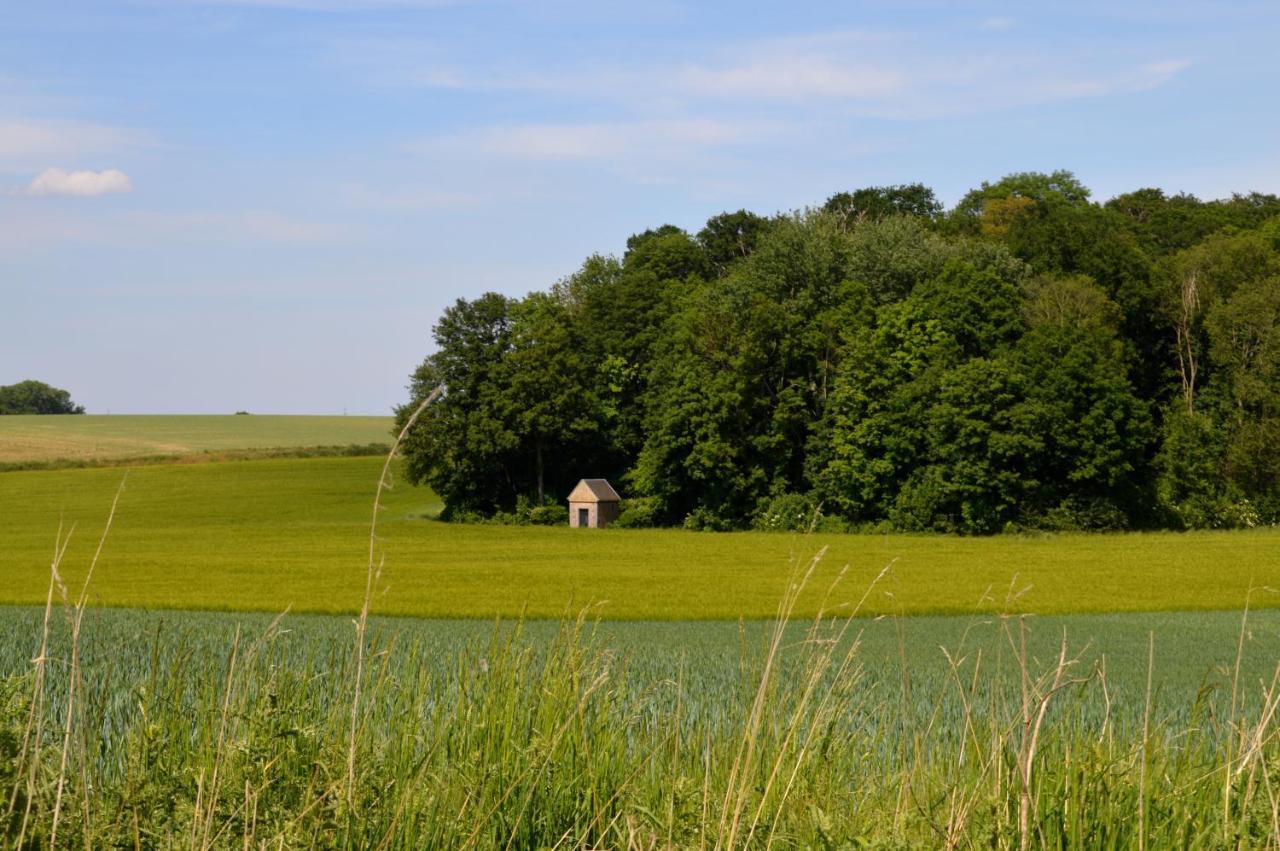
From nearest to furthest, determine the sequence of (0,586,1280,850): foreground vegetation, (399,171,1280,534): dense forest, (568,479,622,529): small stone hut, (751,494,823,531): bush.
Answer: (0,586,1280,850): foreground vegetation
(399,171,1280,534): dense forest
(751,494,823,531): bush
(568,479,622,529): small stone hut

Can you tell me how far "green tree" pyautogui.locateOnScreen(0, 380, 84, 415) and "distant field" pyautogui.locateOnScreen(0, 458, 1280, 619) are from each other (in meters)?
87.0

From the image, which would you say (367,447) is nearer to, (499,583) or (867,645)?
(499,583)

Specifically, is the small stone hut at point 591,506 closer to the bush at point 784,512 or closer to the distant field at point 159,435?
the bush at point 784,512

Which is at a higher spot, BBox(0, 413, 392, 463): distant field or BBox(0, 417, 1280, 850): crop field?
BBox(0, 413, 392, 463): distant field

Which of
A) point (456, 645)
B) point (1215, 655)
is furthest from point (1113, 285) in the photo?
point (456, 645)

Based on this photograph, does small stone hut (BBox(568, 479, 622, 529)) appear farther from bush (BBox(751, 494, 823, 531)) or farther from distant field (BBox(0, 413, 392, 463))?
distant field (BBox(0, 413, 392, 463))

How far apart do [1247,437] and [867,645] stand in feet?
164

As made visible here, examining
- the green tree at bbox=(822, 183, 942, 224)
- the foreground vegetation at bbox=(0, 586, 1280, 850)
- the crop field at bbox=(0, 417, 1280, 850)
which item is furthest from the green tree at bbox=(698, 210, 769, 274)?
the foreground vegetation at bbox=(0, 586, 1280, 850)

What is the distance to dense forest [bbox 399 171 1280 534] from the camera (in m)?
62.1

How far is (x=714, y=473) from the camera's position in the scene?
67.3m

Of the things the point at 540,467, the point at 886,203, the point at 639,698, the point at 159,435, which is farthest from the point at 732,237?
the point at 639,698

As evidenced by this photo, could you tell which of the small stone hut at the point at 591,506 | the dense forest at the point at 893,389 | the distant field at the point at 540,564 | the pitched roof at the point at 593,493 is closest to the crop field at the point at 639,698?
the distant field at the point at 540,564

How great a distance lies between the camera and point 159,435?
117 metres

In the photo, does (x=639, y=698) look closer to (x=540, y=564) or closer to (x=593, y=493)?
(x=540, y=564)
